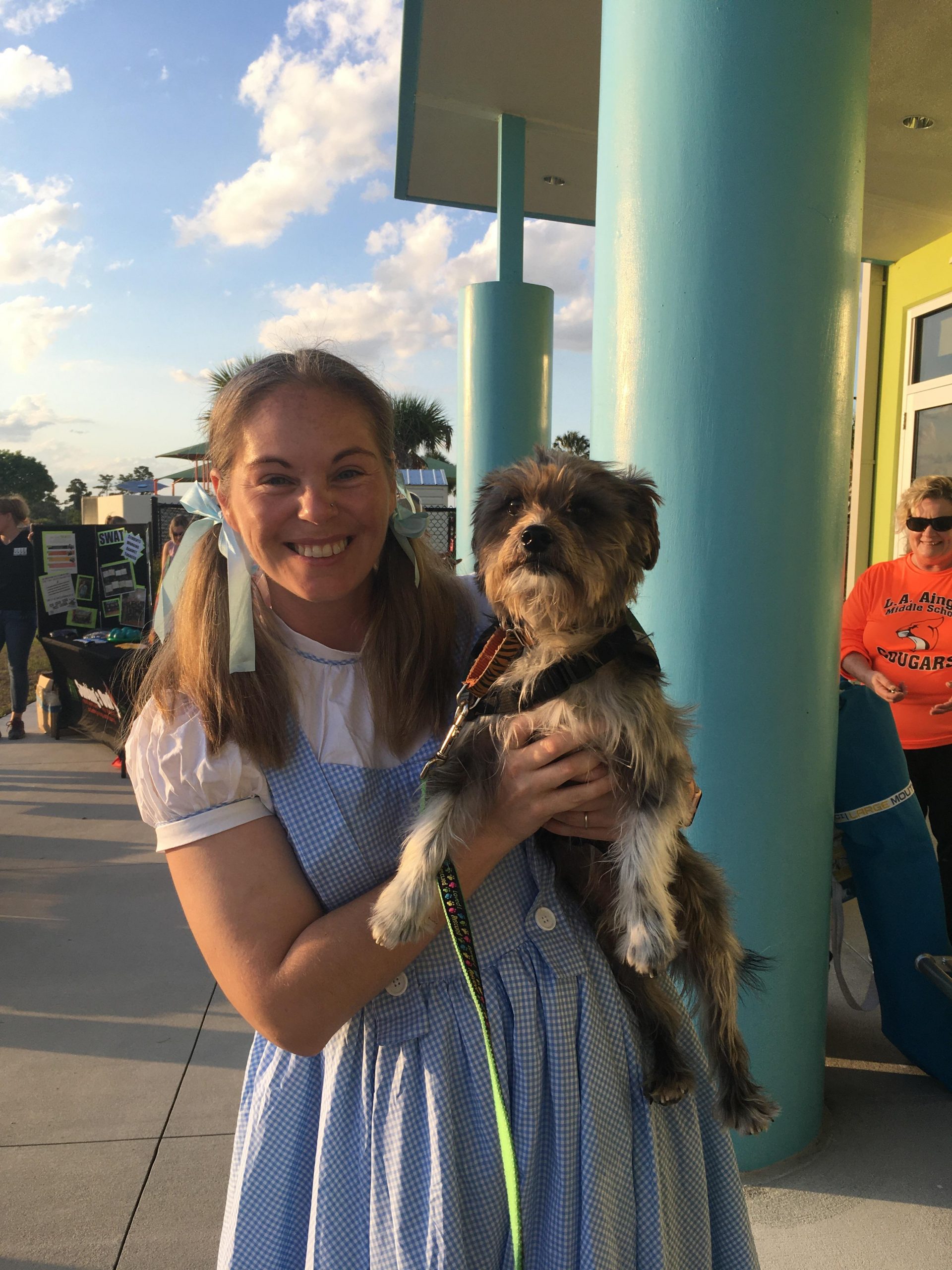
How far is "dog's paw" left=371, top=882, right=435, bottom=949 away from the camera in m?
1.21

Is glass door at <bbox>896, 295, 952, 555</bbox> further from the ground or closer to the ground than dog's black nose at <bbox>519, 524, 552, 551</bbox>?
further from the ground

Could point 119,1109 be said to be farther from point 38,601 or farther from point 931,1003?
point 38,601

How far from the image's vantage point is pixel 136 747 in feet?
4.46

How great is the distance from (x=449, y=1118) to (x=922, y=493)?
3928 mm

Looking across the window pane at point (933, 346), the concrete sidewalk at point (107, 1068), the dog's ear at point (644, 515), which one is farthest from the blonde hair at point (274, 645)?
the window pane at point (933, 346)

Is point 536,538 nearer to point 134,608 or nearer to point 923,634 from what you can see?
point 923,634

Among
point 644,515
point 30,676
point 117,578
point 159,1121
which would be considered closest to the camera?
point 644,515

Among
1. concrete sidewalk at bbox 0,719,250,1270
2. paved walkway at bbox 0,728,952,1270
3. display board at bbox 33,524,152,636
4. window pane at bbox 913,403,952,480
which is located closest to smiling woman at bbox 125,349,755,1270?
paved walkway at bbox 0,728,952,1270

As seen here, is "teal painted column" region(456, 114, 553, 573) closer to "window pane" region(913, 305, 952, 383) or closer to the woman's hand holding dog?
"window pane" region(913, 305, 952, 383)

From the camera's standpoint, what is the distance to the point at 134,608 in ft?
32.7

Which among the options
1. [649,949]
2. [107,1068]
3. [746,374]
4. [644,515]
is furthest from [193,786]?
[107,1068]

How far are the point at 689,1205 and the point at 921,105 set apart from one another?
6.82 meters

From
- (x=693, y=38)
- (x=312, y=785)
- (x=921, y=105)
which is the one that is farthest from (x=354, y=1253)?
(x=921, y=105)

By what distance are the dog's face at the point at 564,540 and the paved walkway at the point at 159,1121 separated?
2.28 m
